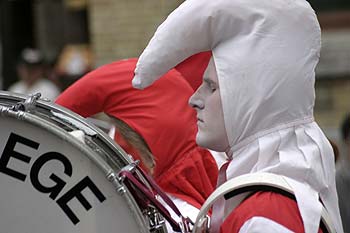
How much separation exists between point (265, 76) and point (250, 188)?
0.24m

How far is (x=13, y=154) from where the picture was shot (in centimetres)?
224

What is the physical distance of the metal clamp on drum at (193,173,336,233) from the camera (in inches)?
83.6

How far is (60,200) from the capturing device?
222cm

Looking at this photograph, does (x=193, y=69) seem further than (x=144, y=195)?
Yes

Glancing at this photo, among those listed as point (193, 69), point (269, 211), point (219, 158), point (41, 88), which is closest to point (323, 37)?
point (41, 88)

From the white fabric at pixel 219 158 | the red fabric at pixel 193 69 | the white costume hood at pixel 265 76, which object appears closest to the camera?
the white costume hood at pixel 265 76

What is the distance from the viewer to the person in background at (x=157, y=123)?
307cm

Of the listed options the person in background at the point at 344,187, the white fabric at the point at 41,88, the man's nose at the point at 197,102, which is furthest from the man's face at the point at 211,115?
the white fabric at the point at 41,88

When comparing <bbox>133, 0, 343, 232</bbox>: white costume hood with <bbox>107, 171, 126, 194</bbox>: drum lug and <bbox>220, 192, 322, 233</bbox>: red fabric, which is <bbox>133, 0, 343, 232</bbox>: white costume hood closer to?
<bbox>220, 192, 322, 233</bbox>: red fabric

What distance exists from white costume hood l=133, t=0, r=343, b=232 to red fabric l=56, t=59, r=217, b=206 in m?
0.83

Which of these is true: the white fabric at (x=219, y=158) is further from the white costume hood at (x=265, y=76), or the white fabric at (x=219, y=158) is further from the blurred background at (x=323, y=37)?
the blurred background at (x=323, y=37)

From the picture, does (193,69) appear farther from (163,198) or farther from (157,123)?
(163,198)

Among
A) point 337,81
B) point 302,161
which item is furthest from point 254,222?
point 337,81

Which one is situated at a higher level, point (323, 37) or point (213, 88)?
point (213, 88)
